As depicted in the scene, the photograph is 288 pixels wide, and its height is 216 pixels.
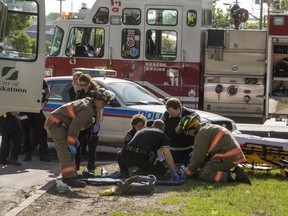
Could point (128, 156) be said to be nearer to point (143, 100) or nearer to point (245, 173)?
point (245, 173)

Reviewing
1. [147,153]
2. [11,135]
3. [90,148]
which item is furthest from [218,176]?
[11,135]

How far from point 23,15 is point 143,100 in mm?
4242

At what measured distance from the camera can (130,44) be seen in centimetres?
1848

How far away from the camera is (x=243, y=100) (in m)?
17.9

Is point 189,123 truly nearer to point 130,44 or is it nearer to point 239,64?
point 239,64

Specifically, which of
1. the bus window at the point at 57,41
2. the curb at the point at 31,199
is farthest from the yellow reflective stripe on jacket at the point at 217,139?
the bus window at the point at 57,41

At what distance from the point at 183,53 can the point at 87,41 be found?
7.75ft

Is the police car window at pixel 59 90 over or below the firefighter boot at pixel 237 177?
over

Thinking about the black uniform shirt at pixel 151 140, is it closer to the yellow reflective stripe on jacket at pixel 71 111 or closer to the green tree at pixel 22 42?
the yellow reflective stripe on jacket at pixel 71 111

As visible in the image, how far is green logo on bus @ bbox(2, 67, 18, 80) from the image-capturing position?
11062 mm

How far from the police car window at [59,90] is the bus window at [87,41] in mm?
3609

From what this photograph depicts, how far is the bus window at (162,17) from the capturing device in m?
18.3

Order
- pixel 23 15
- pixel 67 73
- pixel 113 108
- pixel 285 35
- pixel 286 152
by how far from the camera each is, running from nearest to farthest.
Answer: pixel 23 15 < pixel 286 152 < pixel 113 108 < pixel 285 35 < pixel 67 73

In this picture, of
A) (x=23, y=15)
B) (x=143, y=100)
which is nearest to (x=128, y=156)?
(x=23, y=15)
